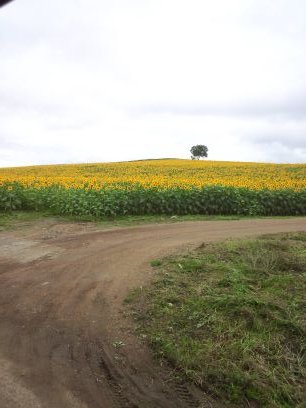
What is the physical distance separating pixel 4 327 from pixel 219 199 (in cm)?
1087

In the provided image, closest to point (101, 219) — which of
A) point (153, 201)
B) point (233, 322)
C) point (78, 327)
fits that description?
point (153, 201)

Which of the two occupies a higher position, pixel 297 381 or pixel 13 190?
pixel 13 190

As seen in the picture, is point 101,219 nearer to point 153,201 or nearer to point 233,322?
point 153,201

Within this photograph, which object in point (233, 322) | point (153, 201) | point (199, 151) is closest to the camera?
point (233, 322)

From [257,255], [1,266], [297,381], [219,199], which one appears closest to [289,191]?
[219,199]

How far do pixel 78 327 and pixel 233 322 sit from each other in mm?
1864

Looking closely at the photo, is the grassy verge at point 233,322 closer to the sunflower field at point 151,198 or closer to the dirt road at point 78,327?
the dirt road at point 78,327

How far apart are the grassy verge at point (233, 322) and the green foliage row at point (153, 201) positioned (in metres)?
6.31

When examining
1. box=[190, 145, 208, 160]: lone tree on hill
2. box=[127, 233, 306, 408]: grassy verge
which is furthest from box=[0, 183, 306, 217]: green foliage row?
box=[190, 145, 208, 160]: lone tree on hill

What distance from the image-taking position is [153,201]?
14.1m

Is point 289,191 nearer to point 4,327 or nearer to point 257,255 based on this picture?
point 257,255

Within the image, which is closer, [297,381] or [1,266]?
[297,381]

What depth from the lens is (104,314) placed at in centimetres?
548

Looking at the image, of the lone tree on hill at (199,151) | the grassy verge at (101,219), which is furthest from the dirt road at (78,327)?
the lone tree on hill at (199,151)
